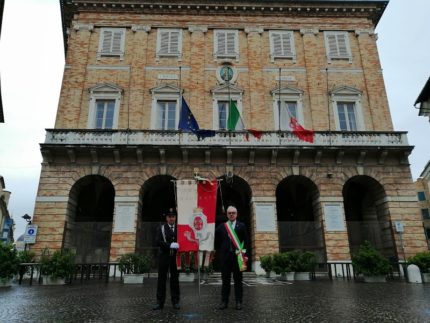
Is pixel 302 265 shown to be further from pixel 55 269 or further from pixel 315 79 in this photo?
pixel 315 79

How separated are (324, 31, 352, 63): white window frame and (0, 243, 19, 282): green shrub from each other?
66.7ft

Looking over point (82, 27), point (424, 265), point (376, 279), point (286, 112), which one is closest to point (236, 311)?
point (376, 279)

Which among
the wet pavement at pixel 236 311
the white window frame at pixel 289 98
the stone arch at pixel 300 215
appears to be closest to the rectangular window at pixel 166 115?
the white window frame at pixel 289 98

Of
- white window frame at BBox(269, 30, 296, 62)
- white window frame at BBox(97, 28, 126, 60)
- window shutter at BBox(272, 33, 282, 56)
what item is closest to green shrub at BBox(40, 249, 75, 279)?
white window frame at BBox(97, 28, 126, 60)

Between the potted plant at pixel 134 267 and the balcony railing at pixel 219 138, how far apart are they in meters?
6.55

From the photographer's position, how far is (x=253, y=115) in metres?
19.6

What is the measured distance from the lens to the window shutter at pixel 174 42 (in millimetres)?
21138

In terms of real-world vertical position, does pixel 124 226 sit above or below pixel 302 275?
above

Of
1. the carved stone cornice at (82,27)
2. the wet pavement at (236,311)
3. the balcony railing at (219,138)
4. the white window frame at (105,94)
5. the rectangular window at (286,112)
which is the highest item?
the carved stone cornice at (82,27)

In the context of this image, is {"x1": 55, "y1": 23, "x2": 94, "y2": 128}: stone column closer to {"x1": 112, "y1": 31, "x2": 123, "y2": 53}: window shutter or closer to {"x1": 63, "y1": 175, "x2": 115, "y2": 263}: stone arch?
{"x1": 112, "y1": 31, "x2": 123, "y2": 53}: window shutter

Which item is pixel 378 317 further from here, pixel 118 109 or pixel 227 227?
pixel 118 109

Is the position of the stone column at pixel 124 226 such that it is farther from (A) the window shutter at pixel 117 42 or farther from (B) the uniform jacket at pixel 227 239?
(B) the uniform jacket at pixel 227 239

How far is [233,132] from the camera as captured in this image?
17.7 meters

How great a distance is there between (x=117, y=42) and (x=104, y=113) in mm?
5230
